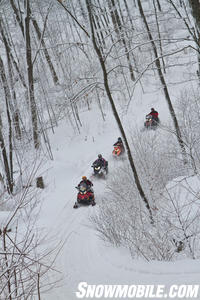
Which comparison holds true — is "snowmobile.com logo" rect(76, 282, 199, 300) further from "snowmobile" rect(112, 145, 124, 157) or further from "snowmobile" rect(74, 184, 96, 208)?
"snowmobile" rect(112, 145, 124, 157)

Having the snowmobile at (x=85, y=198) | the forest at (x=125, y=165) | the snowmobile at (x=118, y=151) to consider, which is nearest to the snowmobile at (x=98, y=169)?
the snowmobile at (x=118, y=151)

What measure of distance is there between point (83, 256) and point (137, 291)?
2.56m

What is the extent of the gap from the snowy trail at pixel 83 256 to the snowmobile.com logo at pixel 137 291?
11cm

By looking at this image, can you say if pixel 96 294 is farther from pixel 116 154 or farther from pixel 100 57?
pixel 116 154

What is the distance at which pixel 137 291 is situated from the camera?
4.09 m

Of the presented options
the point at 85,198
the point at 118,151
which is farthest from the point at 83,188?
the point at 118,151

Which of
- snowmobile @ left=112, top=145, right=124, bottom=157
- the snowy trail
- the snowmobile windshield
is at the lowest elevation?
the snowy trail

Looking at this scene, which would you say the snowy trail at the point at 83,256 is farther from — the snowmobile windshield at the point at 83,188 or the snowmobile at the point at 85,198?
the snowmobile windshield at the point at 83,188

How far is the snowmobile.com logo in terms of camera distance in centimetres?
367

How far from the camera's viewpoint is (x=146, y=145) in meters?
10.6

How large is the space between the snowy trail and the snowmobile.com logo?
11 centimetres

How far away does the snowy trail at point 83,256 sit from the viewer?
4.29 m

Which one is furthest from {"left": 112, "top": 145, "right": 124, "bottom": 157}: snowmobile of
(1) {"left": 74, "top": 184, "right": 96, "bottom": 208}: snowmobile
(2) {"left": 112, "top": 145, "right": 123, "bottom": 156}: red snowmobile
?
(1) {"left": 74, "top": 184, "right": 96, "bottom": 208}: snowmobile

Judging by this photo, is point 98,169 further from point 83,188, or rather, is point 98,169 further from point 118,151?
point 83,188
